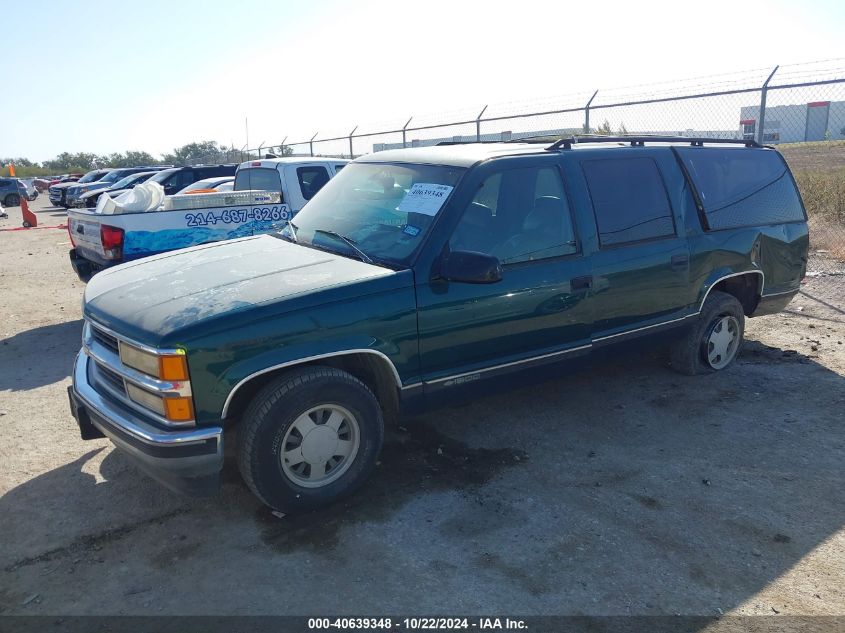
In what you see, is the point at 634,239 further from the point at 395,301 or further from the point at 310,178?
the point at 310,178

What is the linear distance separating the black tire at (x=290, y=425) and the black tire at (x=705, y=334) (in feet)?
10.1

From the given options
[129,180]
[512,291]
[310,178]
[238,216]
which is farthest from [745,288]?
[129,180]

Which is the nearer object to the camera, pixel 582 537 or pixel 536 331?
pixel 582 537

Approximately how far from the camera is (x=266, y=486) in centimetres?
339

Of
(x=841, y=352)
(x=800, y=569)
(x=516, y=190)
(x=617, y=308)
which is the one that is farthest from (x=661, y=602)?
(x=841, y=352)

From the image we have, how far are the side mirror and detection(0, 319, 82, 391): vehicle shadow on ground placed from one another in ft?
13.3

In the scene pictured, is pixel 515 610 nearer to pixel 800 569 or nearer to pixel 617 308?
pixel 800 569

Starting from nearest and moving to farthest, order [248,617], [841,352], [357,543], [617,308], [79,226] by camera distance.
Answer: [248,617]
[357,543]
[617,308]
[841,352]
[79,226]

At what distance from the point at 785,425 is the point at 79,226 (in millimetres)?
7209

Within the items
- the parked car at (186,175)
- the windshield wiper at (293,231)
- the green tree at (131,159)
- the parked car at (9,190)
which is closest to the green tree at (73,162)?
Result: the green tree at (131,159)

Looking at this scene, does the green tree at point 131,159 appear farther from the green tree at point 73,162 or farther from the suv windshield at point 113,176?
the suv windshield at point 113,176

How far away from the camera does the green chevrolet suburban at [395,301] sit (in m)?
3.23

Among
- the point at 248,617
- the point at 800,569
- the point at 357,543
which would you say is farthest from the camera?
the point at 357,543

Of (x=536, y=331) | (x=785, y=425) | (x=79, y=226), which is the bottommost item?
(x=785, y=425)
